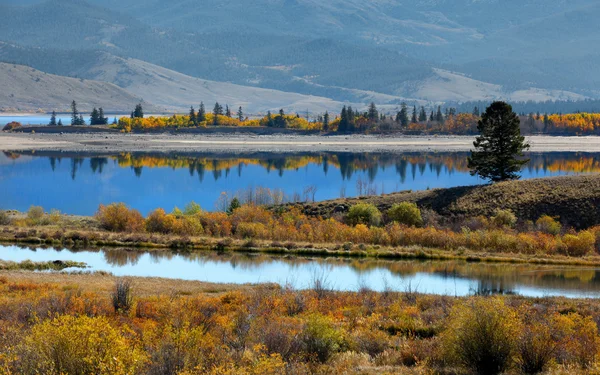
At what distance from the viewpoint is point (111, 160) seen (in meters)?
107

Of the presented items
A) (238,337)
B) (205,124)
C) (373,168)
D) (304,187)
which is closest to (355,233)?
(238,337)

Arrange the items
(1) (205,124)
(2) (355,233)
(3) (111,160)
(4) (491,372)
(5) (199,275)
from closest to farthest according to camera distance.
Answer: (4) (491,372) < (5) (199,275) < (2) (355,233) < (3) (111,160) < (1) (205,124)

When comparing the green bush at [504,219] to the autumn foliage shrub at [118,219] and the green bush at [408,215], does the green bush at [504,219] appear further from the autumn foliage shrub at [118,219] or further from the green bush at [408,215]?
the autumn foliage shrub at [118,219]

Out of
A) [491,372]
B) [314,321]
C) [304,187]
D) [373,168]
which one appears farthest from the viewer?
[373,168]

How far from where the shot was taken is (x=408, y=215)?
46.9 metres

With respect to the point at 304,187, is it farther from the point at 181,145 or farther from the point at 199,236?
the point at 181,145

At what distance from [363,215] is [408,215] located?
9.34 ft

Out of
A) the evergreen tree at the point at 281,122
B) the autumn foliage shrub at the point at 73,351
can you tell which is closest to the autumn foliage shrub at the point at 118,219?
the autumn foliage shrub at the point at 73,351

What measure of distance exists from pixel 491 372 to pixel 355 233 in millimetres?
29922

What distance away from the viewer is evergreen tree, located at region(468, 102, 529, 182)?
176 feet

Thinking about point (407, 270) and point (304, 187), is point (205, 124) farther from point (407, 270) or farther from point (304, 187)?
point (407, 270)

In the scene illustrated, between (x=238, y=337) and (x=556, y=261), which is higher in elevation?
(x=238, y=337)

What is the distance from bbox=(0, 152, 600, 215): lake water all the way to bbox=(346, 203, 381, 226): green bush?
13995 mm

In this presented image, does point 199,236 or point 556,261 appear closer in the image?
point 556,261
